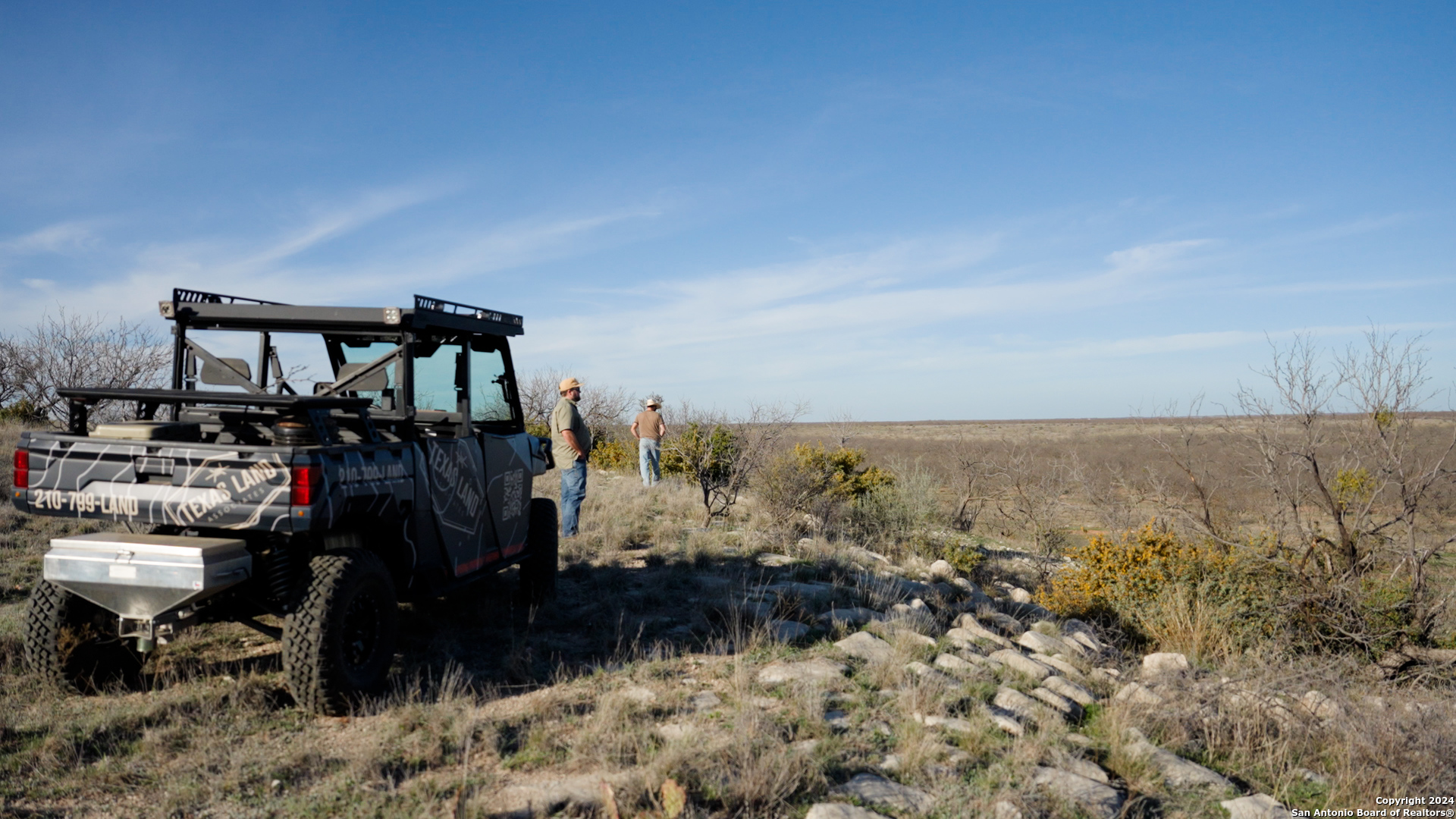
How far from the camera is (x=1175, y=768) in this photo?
451cm

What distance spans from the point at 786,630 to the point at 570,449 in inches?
155

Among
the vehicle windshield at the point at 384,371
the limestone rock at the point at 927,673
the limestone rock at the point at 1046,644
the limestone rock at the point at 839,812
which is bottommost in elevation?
the limestone rock at the point at 1046,644

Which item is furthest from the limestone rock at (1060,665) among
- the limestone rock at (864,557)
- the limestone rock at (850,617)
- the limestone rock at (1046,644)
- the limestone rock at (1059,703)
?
the limestone rock at (864,557)

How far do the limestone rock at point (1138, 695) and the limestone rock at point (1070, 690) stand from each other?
0.16 meters

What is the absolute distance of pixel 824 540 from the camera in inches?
415

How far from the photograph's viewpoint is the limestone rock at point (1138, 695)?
17.5 feet

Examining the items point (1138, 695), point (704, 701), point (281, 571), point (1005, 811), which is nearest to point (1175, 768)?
point (1138, 695)

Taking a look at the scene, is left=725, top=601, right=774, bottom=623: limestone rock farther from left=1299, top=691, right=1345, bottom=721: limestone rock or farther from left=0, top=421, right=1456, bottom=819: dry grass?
left=1299, top=691, right=1345, bottom=721: limestone rock

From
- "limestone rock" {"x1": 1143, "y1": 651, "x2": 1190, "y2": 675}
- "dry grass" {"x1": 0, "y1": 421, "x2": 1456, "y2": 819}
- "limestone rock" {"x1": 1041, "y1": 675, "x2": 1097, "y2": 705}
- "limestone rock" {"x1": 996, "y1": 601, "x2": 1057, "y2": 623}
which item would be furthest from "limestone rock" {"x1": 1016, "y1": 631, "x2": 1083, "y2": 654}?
"limestone rock" {"x1": 996, "y1": 601, "x2": 1057, "y2": 623}

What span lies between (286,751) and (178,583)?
93cm

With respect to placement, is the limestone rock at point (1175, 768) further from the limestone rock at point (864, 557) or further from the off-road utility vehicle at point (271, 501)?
the limestone rock at point (864, 557)

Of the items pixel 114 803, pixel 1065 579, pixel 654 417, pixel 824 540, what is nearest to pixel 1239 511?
pixel 1065 579

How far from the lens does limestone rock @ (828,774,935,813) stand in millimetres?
3768

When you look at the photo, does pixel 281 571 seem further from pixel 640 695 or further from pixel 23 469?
pixel 640 695
